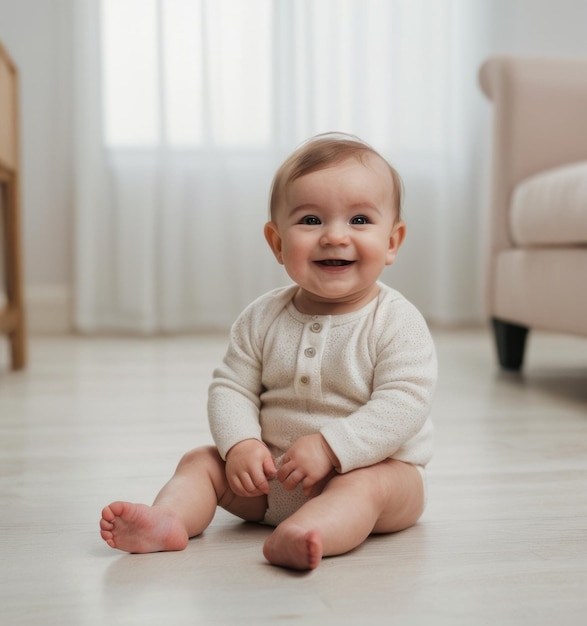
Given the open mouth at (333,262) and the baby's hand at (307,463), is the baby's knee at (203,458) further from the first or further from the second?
the open mouth at (333,262)

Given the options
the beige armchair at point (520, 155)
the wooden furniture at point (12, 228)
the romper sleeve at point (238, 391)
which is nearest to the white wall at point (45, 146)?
the wooden furniture at point (12, 228)

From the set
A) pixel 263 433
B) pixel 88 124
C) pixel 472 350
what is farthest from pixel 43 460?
pixel 88 124

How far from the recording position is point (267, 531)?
876mm

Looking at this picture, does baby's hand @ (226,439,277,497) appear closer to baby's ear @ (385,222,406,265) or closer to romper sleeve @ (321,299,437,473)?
romper sleeve @ (321,299,437,473)

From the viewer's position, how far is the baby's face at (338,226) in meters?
0.86

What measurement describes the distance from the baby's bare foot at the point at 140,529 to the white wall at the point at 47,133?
7.38ft

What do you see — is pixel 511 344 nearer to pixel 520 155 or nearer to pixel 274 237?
pixel 520 155

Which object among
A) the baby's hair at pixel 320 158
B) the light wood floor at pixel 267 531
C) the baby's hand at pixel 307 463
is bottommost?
the light wood floor at pixel 267 531

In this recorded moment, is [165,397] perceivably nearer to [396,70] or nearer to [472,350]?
[472,350]

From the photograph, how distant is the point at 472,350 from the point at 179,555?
1769 mm

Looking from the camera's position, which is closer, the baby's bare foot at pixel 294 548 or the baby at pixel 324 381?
the baby's bare foot at pixel 294 548

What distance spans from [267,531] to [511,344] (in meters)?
1.30

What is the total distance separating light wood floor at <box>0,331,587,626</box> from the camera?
0.66 meters

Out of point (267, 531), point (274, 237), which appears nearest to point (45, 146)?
point (274, 237)
